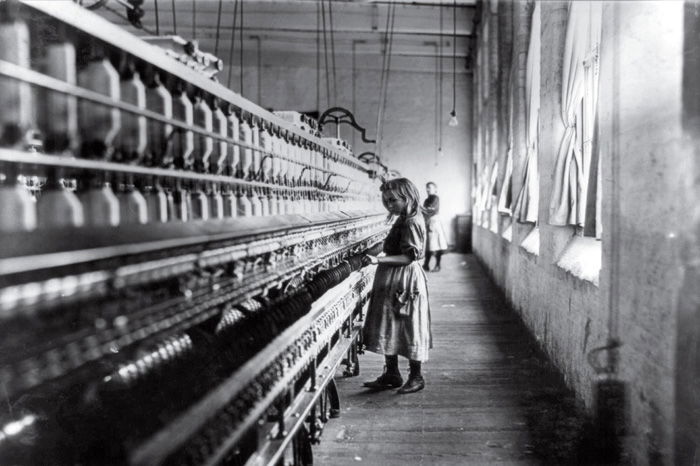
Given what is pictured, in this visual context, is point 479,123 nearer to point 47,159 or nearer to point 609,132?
point 609,132

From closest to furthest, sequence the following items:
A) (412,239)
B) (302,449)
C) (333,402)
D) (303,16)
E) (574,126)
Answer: (302,449) < (333,402) < (412,239) < (574,126) < (303,16)

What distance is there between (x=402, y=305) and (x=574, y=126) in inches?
79.7

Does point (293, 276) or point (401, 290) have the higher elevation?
point (293, 276)

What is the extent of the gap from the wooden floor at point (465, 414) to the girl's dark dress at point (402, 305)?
1.32 feet

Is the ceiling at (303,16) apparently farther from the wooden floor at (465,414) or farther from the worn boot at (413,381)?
the worn boot at (413,381)

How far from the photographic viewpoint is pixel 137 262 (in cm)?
148

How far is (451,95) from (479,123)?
2426 millimetres

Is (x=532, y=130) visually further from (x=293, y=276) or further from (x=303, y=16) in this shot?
(x=303, y=16)

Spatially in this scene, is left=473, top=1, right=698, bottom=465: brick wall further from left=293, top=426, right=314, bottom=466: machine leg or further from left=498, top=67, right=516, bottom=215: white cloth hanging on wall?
left=498, top=67, right=516, bottom=215: white cloth hanging on wall

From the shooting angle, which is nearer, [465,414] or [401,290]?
[465,414]

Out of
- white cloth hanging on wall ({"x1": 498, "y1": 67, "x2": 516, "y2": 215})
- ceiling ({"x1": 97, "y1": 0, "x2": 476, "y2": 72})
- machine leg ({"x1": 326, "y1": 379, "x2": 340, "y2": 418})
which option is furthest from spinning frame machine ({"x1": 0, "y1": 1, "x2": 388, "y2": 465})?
ceiling ({"x1": 97, "y1": 0, "x2": 476, "y2": 72})

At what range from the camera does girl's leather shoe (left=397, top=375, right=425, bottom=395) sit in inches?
168

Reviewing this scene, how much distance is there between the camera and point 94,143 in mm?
1562

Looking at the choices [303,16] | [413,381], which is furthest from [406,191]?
[303,16]
